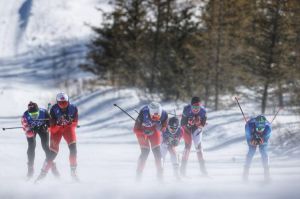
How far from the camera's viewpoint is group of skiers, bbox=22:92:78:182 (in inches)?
504

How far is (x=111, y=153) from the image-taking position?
2066 centimetres

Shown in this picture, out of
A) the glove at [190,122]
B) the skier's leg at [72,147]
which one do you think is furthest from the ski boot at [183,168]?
the skier's leg at [72,147]

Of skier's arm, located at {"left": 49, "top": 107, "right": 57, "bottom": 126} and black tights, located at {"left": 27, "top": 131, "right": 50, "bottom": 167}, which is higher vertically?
skier's arm, located at {"left": 49, "top": 107, "right": 57, "bottom": 126}

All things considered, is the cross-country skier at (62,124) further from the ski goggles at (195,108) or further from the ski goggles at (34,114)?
the ski goggles at (195,108)

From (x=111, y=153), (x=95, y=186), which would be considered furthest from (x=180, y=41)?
(x=95, y=186)

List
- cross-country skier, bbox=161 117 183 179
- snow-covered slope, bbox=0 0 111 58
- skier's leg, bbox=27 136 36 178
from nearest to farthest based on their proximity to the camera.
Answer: skier's leg, bbox=27 136 36 178 → cross-country skier, bbox=161 117 183 179 → snow-covered slope, bbox=0 0 111 58

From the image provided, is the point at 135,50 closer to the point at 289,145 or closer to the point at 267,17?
the point at 267,17

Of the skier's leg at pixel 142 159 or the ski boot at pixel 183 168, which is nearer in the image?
the skier's leg at pixel 142 159

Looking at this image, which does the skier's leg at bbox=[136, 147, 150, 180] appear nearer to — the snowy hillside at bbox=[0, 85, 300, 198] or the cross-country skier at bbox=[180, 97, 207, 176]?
the snowy hillside at bbox=[0, 85, 300, 198]

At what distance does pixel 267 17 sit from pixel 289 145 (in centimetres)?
933

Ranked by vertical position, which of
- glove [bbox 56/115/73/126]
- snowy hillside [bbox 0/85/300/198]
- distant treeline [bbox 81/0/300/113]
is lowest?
snowy hillside [bbox 0/85/300/198]

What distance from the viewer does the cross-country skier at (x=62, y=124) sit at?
12.8 metres

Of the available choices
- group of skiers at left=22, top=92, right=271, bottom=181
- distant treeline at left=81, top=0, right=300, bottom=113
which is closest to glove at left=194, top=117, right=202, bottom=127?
group of skiers at left=22, top=92, right=271, bottom=181

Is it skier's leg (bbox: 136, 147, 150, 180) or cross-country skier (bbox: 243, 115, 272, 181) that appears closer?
skier's leg (bbox: 136, 147, 150, 180)
